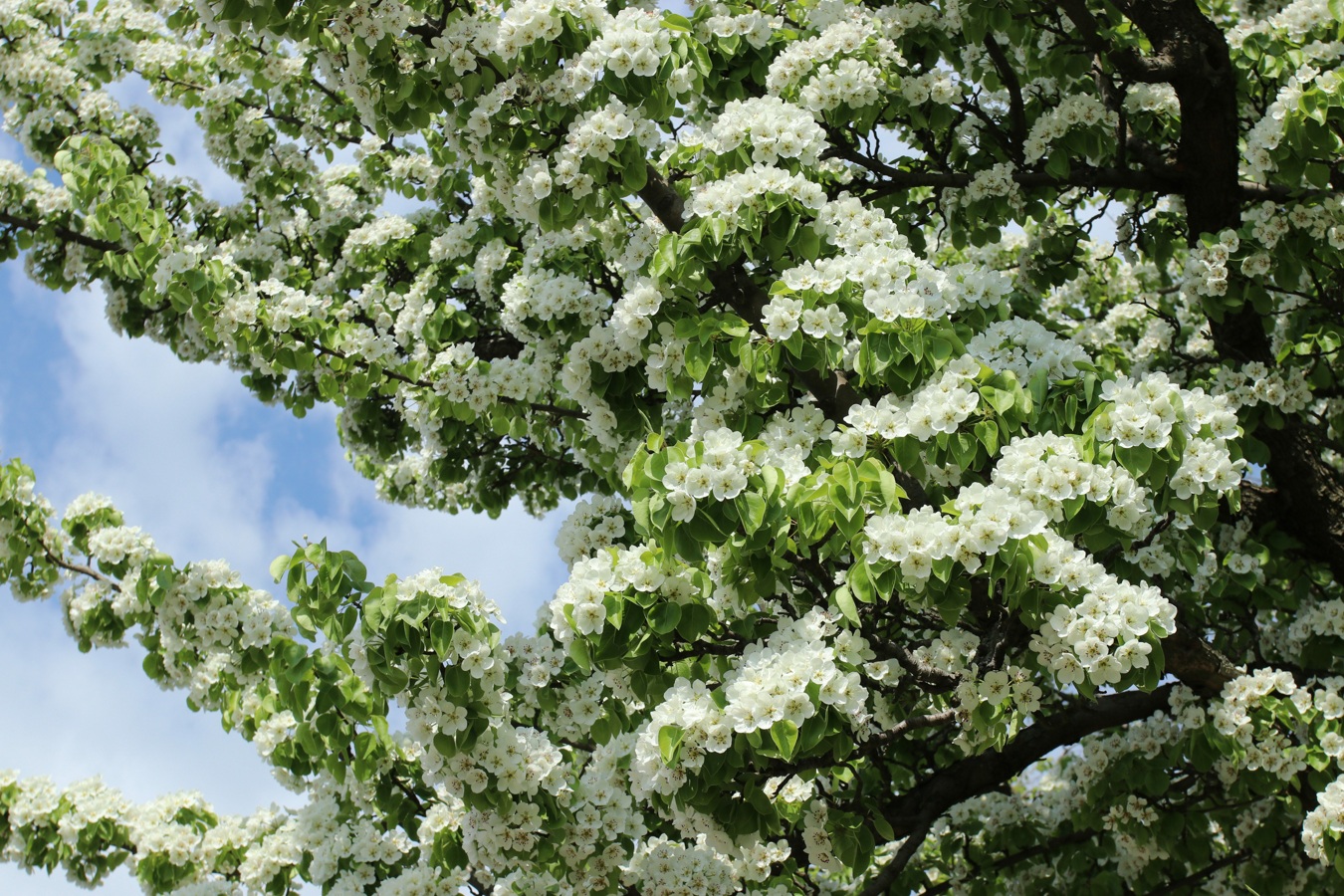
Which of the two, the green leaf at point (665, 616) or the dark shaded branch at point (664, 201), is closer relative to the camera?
the green leaf at point (665, 616)

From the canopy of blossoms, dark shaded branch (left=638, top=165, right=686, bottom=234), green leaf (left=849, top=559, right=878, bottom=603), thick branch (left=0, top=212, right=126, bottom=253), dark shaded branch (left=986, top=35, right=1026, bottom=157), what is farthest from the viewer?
thick branch (left=0, top=212, right=126, bottom=253)

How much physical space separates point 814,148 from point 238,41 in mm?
4759

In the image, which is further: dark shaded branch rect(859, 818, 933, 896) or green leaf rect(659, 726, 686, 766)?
dark shaded branch rect(859, 818, 933, 896)

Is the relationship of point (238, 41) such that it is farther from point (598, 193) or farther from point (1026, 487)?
point (1026, 487)

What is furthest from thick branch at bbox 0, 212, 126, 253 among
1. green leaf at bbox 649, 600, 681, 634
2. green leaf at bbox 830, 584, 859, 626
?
green leaf at bbox 830, 584, 859, 626

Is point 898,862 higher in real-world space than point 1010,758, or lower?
lower

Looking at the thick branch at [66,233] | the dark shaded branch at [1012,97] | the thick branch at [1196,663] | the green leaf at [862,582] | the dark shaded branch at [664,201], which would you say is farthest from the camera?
the thick branch at [66,233]

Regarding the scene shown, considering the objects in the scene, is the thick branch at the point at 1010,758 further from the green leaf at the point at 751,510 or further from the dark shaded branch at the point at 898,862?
the green leaf at the point at 751,510

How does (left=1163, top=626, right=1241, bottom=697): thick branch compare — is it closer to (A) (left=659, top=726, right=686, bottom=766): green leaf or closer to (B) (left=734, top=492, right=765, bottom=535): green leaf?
(B) (left=734, top=492, right=765, bottom=535): green leaf

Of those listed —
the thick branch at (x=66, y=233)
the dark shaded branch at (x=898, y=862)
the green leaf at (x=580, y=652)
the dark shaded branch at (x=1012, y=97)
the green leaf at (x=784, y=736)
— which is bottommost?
the green leaf at (x=784, y=736)

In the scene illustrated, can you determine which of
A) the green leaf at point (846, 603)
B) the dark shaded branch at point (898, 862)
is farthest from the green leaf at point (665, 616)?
the dark shaded branch at point (898, 862)

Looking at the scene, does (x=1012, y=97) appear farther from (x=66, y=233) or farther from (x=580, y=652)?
(x=66, y=233)

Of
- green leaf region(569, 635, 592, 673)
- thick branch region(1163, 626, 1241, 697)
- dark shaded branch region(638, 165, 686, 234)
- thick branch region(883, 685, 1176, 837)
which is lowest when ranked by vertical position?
thick branch region(1163, 626, 1241, 697)

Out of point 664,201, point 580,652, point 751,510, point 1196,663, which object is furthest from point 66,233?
point 1196,663
